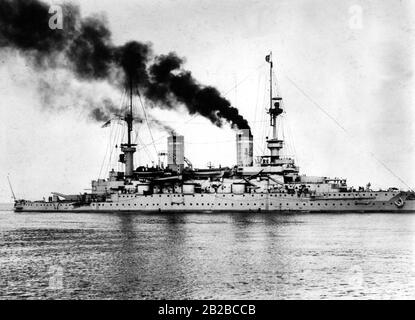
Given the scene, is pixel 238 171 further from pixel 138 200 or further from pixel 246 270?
pixel 246 270

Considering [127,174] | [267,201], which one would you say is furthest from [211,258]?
[127,174]

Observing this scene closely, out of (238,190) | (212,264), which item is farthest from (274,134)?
(212,264)

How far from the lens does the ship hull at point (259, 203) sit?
54250 millimetres

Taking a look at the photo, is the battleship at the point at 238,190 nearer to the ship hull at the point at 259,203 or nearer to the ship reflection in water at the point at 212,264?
the ship hull at the point at 259,203

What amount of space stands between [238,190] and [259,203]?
9.25ft

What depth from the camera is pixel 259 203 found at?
56.2 m

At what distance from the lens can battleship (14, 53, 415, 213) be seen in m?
54.7

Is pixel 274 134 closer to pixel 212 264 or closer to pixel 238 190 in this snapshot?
pixel 238 190

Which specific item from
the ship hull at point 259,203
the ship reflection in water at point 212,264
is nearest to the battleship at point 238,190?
the ship hull at point 259,203

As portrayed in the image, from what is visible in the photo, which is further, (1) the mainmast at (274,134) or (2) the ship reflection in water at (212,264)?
(1) the mainmast at (274,134)

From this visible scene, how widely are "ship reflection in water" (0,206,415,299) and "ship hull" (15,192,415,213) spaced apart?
1847 cm

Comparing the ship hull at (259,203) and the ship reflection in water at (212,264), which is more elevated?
the ship hull at (259,203)

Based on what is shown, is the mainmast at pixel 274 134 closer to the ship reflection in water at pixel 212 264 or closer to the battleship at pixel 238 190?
the battleship at pixel 238 190
